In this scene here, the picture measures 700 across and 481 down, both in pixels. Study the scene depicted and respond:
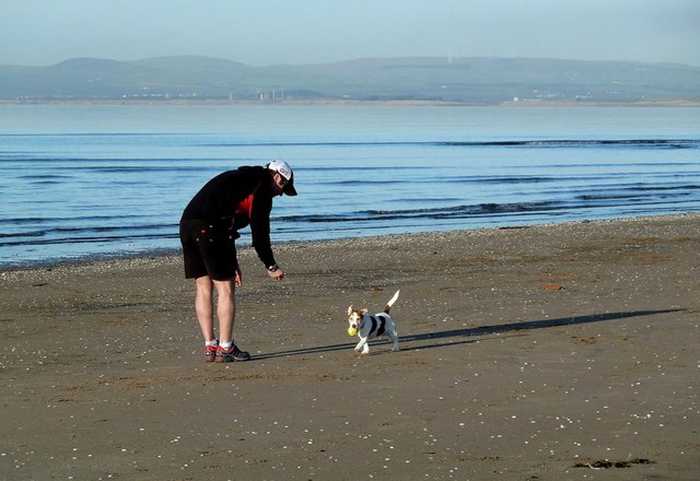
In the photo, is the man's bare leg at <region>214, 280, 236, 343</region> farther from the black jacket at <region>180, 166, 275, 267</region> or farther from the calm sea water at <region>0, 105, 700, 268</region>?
the calm sea water at <region>0, 105, 700, 268</region>

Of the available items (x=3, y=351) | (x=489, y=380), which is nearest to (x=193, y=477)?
(x=489, y=380)

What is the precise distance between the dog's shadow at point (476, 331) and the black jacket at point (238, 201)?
1057 millimetres

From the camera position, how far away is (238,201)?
933 cm

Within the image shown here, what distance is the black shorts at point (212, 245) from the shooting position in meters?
9.38

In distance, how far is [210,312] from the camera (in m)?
9.79

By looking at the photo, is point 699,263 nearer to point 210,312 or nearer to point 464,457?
point 210,312

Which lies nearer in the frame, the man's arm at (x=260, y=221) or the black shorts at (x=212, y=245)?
the man's arm at (x=260, y=221)

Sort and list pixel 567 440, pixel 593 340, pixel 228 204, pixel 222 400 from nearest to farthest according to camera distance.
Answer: pixel 567 440 → pixel 222 400 → pixel 228 204 → pixel 593 340

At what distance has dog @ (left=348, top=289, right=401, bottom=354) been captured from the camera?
9.68 metres

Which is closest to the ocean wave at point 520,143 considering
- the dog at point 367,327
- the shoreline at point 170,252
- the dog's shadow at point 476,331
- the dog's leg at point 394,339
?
the shoreline at point 170,252

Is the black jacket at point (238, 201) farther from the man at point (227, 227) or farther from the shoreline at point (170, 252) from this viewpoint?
the shoreline at point (170, 252)

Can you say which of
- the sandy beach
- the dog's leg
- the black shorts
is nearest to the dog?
the dog's leg

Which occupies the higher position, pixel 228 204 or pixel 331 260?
pixel 228 204

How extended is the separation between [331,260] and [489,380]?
29.6ft
